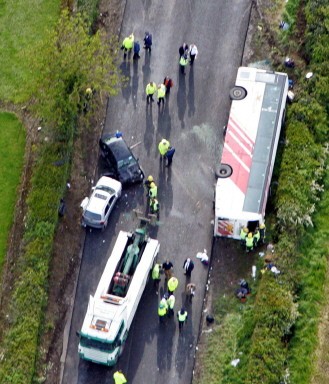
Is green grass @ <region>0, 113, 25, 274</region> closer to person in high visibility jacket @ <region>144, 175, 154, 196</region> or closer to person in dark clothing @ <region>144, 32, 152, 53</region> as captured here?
person in high visibility jacket @ <region>144, 175, 154, 196</region>

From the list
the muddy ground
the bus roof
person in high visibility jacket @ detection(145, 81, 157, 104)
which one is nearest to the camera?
the muddy ground

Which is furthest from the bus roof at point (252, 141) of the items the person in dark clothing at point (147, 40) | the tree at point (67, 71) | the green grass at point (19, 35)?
the green grass at point (19, 35)

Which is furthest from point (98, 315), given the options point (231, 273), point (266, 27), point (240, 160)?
point (266, 27)

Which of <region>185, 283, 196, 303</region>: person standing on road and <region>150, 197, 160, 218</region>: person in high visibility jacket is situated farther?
<region>150, 197, 160, 218</region>: person in high visibility jacket

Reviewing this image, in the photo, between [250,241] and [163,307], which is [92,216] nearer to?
[163,307]

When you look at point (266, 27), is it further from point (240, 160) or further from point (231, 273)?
point (231, 273)

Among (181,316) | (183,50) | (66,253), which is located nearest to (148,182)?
(66,253)

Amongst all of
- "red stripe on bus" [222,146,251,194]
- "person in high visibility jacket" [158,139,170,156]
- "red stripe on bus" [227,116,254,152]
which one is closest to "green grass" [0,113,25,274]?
"person in high visibility jacket" [158,139,170,156]
